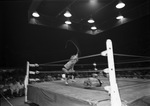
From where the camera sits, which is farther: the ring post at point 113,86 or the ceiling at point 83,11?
the ceiling at point 83,11

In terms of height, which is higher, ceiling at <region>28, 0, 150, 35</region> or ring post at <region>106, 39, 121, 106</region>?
ceiling at <region>28, 0, 150, 35</region>

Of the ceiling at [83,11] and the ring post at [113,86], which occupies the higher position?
the ceiling at [83,11]

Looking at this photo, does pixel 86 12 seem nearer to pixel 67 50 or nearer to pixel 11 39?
pixel 67 50

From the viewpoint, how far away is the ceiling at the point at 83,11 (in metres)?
3.53

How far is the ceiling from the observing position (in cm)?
353

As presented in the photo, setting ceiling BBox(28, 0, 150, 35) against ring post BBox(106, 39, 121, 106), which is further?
ceiling BBox(28, 0, 150, 35)

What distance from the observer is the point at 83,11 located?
414cm

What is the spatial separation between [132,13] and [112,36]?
1.62 metres

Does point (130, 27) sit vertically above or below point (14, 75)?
above

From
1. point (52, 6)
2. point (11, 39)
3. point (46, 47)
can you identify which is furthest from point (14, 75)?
point (52, 6)

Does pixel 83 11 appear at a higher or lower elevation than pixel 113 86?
higher

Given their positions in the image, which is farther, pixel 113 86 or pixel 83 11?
pixel 83 11

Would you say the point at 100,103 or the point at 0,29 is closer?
the point at 100,103

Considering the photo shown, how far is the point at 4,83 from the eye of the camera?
14.4 feet
